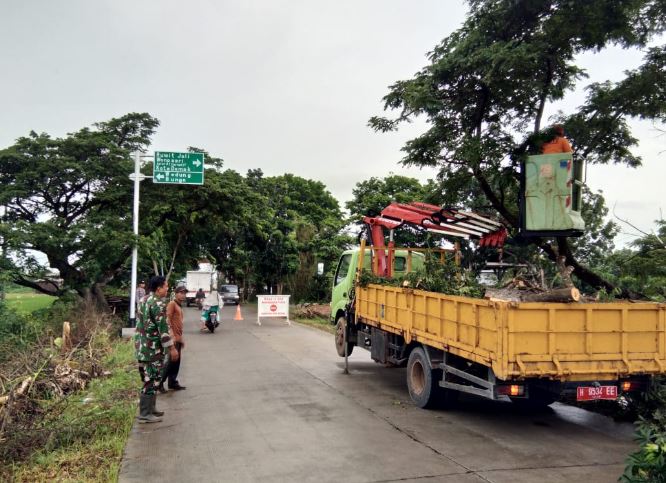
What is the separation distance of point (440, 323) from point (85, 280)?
571 inches

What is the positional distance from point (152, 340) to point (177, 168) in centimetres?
1104

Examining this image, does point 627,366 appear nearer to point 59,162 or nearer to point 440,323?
point 440,323

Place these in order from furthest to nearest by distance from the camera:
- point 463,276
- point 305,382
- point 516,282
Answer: point 305,382 < point 463,276 < point 516,282

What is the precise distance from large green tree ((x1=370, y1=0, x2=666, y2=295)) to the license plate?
4005 mm

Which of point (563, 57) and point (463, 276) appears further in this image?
point (563, 57)

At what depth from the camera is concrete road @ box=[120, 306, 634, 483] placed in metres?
4.74

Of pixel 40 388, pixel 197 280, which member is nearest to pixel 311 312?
pixel 197 280

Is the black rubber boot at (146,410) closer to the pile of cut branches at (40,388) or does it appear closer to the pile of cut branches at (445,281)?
the pile of cut branches at (40,388)

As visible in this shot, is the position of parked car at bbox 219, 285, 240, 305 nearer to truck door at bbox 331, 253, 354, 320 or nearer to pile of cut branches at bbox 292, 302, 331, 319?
pile of cut branches at bbox 292, 302, 331, 319

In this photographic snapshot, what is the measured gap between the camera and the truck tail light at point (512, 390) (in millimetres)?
5582

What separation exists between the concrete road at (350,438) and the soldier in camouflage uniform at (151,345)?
233 millimetres

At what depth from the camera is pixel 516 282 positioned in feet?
20.8

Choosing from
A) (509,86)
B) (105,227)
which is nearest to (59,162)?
(105,227)

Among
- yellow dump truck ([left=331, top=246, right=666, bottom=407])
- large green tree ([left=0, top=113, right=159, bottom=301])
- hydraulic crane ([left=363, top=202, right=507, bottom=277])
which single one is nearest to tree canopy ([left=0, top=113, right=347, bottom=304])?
large green tree ([left=0, top=113, right=159, bottom=301])
